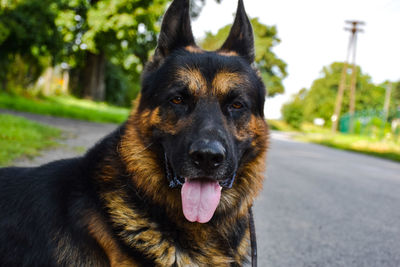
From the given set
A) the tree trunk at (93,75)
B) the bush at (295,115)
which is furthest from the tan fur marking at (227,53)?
the bush at (295,115)

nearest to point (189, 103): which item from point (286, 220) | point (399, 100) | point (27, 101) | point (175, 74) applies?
point (175, 74)

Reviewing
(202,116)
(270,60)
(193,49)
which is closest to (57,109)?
(193,49)

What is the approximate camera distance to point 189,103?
262cm

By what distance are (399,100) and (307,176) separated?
80.5 m

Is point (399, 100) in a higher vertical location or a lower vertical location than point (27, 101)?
higher

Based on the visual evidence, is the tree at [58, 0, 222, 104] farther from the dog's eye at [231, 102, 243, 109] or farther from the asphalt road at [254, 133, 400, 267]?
the dog's eye at [231, 102, 243, 109]

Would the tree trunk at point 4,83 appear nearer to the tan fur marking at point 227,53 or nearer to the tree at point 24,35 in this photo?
the tree at point 24,35

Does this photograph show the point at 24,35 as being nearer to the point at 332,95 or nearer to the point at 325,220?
the point at 325,220

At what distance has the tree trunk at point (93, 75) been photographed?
866 inches

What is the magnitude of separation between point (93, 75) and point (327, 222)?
20.1 meters

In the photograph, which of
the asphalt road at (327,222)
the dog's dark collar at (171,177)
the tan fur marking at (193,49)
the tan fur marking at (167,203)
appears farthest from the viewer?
the asphalt road at (327,222)

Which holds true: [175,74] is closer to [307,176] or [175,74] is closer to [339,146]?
[307,176]

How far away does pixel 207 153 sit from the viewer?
218cm

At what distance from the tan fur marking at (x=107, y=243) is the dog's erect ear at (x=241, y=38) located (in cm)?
184
